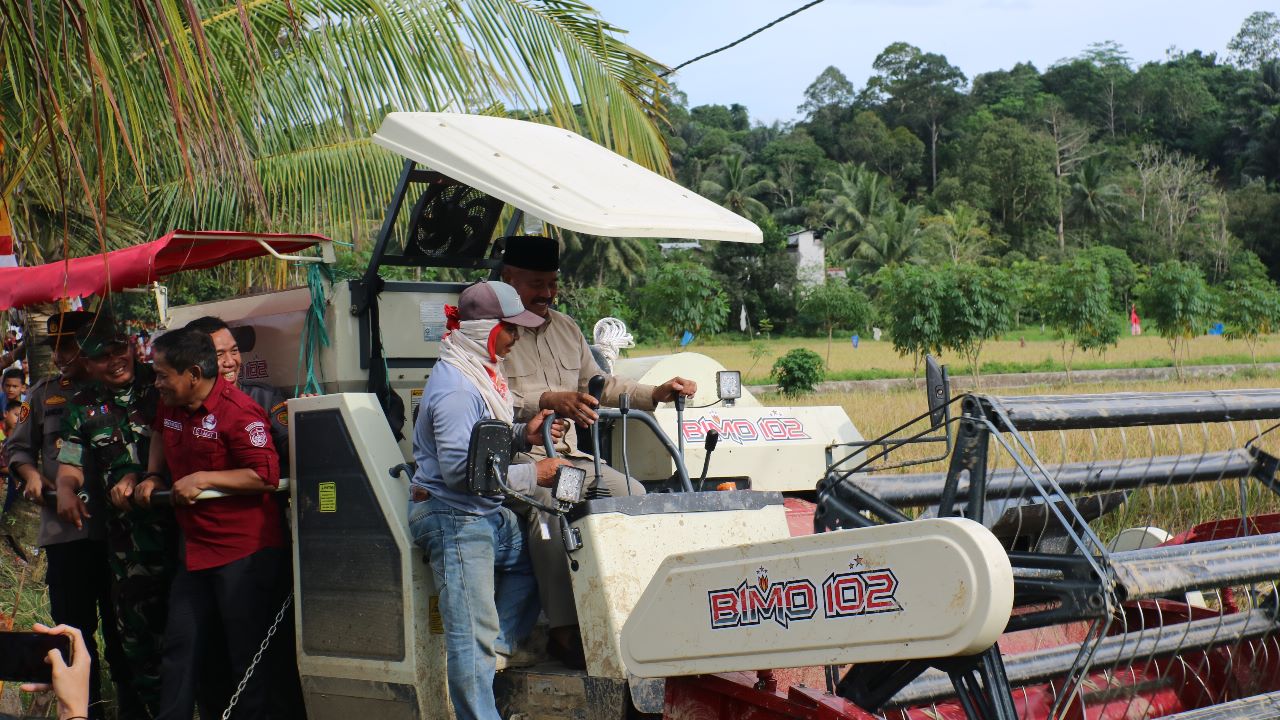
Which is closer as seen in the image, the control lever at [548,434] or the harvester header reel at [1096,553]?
the harvester header reel at [1096,553]

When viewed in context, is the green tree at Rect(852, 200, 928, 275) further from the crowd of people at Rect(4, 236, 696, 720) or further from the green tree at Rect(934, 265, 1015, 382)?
the crowd of people at Rect(4, 236, 696, 720)

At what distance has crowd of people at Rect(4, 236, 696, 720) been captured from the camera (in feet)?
13.3

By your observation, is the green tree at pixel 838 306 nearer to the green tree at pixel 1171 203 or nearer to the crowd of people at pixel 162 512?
the green tree at pixel 1171 203

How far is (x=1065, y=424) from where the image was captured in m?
3.34

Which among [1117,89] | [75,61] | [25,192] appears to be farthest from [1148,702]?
[1117,89]

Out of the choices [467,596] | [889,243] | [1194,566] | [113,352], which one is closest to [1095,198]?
[889,243]

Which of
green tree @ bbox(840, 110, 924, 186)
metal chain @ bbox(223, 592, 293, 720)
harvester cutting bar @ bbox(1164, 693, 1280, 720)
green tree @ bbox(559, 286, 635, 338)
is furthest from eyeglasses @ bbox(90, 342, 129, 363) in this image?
green tree @ bbox(840, 110, 924, 186)

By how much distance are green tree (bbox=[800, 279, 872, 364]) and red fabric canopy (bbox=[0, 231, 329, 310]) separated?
4405cm

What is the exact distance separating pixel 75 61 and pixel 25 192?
3.46 m

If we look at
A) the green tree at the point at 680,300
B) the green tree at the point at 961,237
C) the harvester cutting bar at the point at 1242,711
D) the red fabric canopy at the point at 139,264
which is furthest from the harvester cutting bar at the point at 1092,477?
the green tree at the point at 961,237

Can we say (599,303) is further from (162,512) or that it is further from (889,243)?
(162,512)

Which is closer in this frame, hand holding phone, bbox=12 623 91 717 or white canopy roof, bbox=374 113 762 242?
hand holding phone, bbox=12 623 91 717

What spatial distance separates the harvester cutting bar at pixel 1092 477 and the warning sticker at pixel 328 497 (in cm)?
189

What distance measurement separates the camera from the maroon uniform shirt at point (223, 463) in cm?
478
